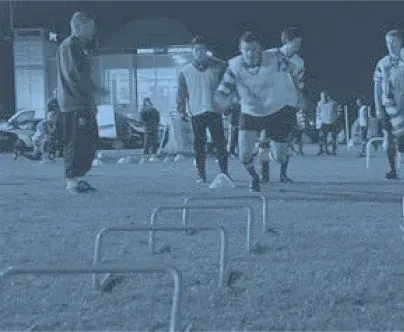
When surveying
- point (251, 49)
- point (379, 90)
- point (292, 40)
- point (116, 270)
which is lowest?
point (116, 270)

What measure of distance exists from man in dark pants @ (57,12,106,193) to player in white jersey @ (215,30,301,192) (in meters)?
1.46

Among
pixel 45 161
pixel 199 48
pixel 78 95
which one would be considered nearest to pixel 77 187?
pixel 78 95

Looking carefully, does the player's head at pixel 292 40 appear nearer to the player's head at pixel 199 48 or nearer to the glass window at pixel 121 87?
the player's head at pixel 199 48

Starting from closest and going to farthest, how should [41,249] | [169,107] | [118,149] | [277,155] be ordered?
[41,249] → [277,155] → [118,149] → [169,107]

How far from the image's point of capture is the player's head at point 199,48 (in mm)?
12156

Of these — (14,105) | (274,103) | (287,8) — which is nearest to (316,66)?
(287,8)

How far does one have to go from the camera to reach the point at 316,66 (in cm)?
4188

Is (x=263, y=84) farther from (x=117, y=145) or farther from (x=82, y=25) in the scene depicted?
(x=117, y=145)

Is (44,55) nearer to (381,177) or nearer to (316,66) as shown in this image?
(316,66)

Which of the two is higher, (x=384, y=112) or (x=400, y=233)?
(x=384, y=112)

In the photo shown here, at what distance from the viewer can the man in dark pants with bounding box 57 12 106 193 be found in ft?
34.9

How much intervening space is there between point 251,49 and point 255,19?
30.0 meters

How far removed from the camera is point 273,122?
431 inches

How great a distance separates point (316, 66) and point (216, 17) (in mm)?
5107
